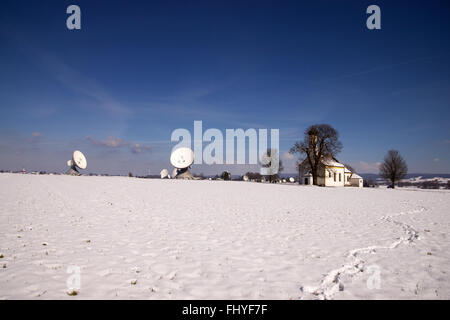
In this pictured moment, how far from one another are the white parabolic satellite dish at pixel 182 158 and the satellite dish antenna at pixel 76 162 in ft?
80.7

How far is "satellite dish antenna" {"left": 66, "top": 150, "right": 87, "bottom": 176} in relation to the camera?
63.0 metres

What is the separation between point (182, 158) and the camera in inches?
2479

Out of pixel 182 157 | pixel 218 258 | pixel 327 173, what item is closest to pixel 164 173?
pixel 182 157

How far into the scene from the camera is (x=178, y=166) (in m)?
62.7

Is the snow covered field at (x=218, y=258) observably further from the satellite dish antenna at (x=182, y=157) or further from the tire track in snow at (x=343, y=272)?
the satellite dish antenna at (x=182, y=157)

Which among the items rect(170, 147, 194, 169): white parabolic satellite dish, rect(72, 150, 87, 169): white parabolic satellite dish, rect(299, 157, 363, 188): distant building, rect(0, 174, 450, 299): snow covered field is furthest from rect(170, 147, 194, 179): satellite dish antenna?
rect(0, 174, 450, 299): snow covered field

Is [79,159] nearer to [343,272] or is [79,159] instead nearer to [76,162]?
[76,162]

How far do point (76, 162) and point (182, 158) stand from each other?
2815 centimetres

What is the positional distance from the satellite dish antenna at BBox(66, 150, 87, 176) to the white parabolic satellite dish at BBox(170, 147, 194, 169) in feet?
80.7

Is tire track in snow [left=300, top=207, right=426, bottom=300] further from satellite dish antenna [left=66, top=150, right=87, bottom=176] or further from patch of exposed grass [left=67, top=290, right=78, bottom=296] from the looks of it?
satellite dish antenna [left=66, top=150, right=87, bottom=176]

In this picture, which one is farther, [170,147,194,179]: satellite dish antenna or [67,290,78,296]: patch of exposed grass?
[170,147,194,179]: satellite dish antenna

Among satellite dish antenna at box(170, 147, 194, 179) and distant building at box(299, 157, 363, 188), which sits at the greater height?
satellite dish antenna at box(170, 147, 194, 179)

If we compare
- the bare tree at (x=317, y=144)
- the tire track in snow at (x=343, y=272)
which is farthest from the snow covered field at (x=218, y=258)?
the bare tree at (x=317, y=144)
